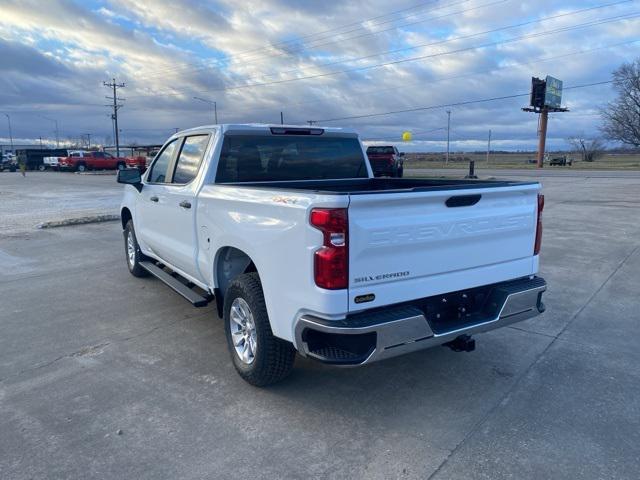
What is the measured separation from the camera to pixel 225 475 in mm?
2791

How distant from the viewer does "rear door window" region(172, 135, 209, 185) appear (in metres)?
4.77

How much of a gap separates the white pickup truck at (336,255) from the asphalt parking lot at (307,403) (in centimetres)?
42

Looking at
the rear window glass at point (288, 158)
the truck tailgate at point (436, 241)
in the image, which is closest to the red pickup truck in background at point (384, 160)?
the rear window glass at point (288, 158)

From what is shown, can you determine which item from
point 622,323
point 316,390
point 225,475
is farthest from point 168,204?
point 622,323

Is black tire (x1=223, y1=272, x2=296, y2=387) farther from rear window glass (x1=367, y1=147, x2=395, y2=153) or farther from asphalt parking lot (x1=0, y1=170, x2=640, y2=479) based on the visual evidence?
rear window glass (x1=367, y1=147, x2=395, y2=153)

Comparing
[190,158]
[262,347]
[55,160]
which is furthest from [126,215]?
[55,160]

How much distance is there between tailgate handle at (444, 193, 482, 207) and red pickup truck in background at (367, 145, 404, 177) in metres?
24.3

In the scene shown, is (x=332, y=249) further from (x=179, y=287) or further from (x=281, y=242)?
(x=179, y=287)

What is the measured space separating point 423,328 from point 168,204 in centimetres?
313

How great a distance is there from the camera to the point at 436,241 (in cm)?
330

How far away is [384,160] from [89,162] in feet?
108

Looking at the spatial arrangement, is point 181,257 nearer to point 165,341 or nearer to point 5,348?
point 165,341

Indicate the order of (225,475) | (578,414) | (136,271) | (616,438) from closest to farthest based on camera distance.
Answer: (225,475) → (616,438) → (578,414) → (136,271)

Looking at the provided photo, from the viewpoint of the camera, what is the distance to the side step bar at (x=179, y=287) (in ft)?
14.9
